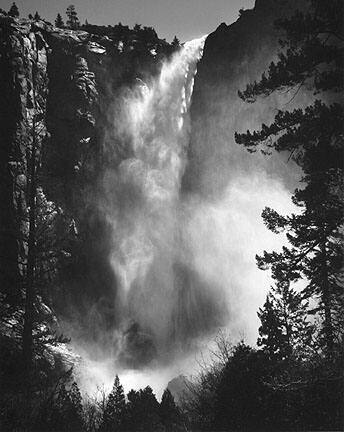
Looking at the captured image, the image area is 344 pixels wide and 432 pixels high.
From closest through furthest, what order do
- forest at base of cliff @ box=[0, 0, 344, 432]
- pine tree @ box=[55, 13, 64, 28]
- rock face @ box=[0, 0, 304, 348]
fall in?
forest at base of cliff @ box=[0, 0, 344, 432]
rock face @ box=[0, 0, 304, 348]
pine tree @ box=[55, 13, 64, 28]

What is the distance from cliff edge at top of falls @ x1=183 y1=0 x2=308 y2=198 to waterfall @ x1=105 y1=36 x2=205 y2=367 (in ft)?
6.15

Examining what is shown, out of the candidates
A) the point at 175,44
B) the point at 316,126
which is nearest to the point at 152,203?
the point at 175,44

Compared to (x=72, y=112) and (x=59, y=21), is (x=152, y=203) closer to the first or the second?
(x=72, y=112)

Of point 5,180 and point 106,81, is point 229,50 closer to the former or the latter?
→ point 106,81

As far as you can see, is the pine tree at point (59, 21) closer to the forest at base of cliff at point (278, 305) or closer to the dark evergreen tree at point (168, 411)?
the forest at base of cliff at point (278, 305)

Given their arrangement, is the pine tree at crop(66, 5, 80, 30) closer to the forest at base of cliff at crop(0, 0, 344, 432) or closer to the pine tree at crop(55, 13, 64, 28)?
the pine tree at crop(55, 13, 64, 28)

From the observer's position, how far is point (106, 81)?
50844mm

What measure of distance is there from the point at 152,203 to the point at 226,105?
1789cm

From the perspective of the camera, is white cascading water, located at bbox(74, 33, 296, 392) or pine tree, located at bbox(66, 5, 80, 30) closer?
white cascading water, located at bbox(74, 33, 296, 392)

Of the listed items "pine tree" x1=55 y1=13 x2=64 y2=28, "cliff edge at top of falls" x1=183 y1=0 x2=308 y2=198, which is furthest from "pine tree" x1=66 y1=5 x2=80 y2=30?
"cliff edge at top of falls" x1=183 y1=0 x2=308 y2=198

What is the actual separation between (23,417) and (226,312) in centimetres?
4352

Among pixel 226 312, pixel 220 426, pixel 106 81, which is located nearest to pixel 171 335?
pixel 226 312

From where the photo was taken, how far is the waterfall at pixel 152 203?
160ft

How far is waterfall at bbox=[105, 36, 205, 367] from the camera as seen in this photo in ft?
160
